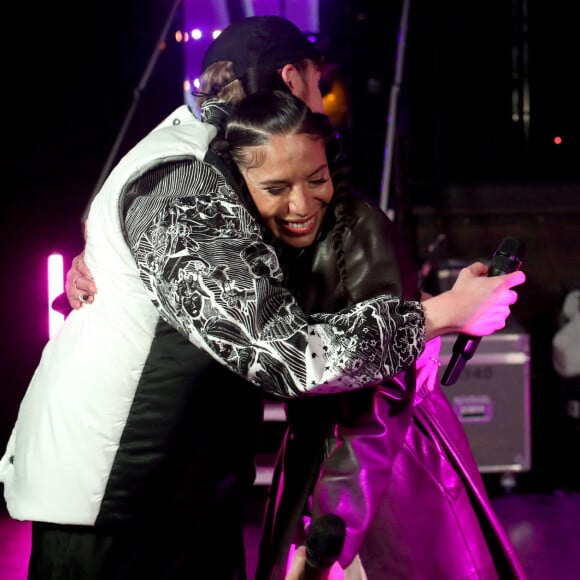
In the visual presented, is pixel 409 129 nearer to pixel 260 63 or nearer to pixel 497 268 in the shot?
pixel 260 63

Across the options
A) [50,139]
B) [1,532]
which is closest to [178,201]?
[1,532]

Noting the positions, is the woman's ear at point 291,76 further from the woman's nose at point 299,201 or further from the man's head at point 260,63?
Answer: the woman's nose at point 299,201

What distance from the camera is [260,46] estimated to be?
1.67 m

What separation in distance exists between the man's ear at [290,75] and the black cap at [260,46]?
0.5 inches

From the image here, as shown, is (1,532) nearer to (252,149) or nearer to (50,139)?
(50,139)

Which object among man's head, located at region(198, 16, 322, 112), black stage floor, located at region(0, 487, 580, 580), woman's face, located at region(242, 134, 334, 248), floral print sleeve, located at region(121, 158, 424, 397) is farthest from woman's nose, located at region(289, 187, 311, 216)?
black stage floor, located at region(0, 487, 580, 580)

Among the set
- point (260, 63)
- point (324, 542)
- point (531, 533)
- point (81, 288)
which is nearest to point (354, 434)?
point (324, 542)

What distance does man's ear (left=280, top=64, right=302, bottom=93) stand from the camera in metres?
1.63

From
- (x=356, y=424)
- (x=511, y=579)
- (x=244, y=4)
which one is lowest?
(x=511, y=579)

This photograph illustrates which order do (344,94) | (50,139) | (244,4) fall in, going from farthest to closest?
(344,94)
(244,4)
(50,139)

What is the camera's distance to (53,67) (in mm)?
4250

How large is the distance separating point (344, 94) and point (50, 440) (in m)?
4.25

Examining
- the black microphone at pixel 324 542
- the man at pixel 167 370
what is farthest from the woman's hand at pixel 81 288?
the black microphone at pixel 324 542

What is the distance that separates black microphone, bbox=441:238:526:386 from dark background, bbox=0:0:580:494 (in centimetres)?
301
